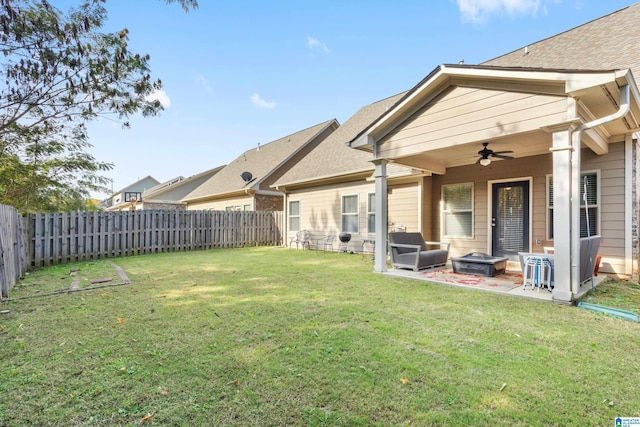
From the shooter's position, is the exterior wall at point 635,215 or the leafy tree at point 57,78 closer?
the leafy tree at point 57,78

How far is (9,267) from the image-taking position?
5246mm

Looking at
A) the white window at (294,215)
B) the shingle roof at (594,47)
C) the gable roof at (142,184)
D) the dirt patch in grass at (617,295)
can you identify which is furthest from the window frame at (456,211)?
the gable roof at (142,184)

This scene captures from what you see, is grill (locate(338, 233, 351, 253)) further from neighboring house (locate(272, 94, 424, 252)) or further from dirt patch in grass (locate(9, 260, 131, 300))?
dirt patch in grass (locate(9, 260, 131, 300))

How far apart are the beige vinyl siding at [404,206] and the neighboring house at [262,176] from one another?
24.2 feet

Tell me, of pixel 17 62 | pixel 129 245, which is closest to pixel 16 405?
pixel 17 62

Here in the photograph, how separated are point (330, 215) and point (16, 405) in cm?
988

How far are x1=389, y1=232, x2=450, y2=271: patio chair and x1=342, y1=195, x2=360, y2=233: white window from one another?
11.3ft

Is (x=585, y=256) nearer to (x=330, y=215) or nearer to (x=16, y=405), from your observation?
(x=16, y=405)

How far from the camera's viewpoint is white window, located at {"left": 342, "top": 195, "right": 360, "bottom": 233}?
34.9 feet

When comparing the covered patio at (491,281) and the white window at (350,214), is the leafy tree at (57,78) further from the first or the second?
the white window at (350,214)

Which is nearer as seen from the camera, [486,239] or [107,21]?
[107,21]

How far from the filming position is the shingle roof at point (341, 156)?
421 inches

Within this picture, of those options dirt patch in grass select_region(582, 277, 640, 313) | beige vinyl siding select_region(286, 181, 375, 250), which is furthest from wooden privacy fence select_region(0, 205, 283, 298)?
dirt patch in grass select_region(582, 277, 640, 313)

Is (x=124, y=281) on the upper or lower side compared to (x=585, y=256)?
lower
